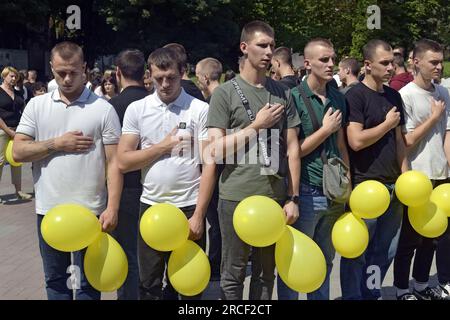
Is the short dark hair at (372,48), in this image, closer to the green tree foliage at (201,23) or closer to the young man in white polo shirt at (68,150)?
the young man in white polo shirt at (68,150)

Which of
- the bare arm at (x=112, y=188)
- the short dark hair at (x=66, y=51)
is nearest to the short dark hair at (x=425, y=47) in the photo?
the bare arm at (x=112, y=188)

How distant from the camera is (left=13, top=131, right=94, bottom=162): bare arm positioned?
Answer: 376 centimetres

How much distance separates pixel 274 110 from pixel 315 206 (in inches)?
32.6

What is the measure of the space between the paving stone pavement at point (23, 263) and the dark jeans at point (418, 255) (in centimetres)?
28

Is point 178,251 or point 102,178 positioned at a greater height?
point 102,178

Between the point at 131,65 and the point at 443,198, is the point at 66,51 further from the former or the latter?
the point at 443,198

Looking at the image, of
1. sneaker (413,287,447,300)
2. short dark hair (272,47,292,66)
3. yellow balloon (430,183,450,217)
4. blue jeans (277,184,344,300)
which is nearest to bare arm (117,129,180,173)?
blue jeans (277,184,344,300)

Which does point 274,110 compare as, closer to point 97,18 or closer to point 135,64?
point 135,64

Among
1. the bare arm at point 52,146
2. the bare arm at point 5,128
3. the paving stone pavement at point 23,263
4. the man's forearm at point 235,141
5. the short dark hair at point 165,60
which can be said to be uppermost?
the short dark hair at point 165,60

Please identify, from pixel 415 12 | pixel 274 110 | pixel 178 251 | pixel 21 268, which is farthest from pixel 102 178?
pixel 415 12

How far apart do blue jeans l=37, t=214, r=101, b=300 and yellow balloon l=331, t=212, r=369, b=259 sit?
5.45ft

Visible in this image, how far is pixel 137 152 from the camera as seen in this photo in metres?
3.93

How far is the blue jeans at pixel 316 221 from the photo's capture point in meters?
4.15
